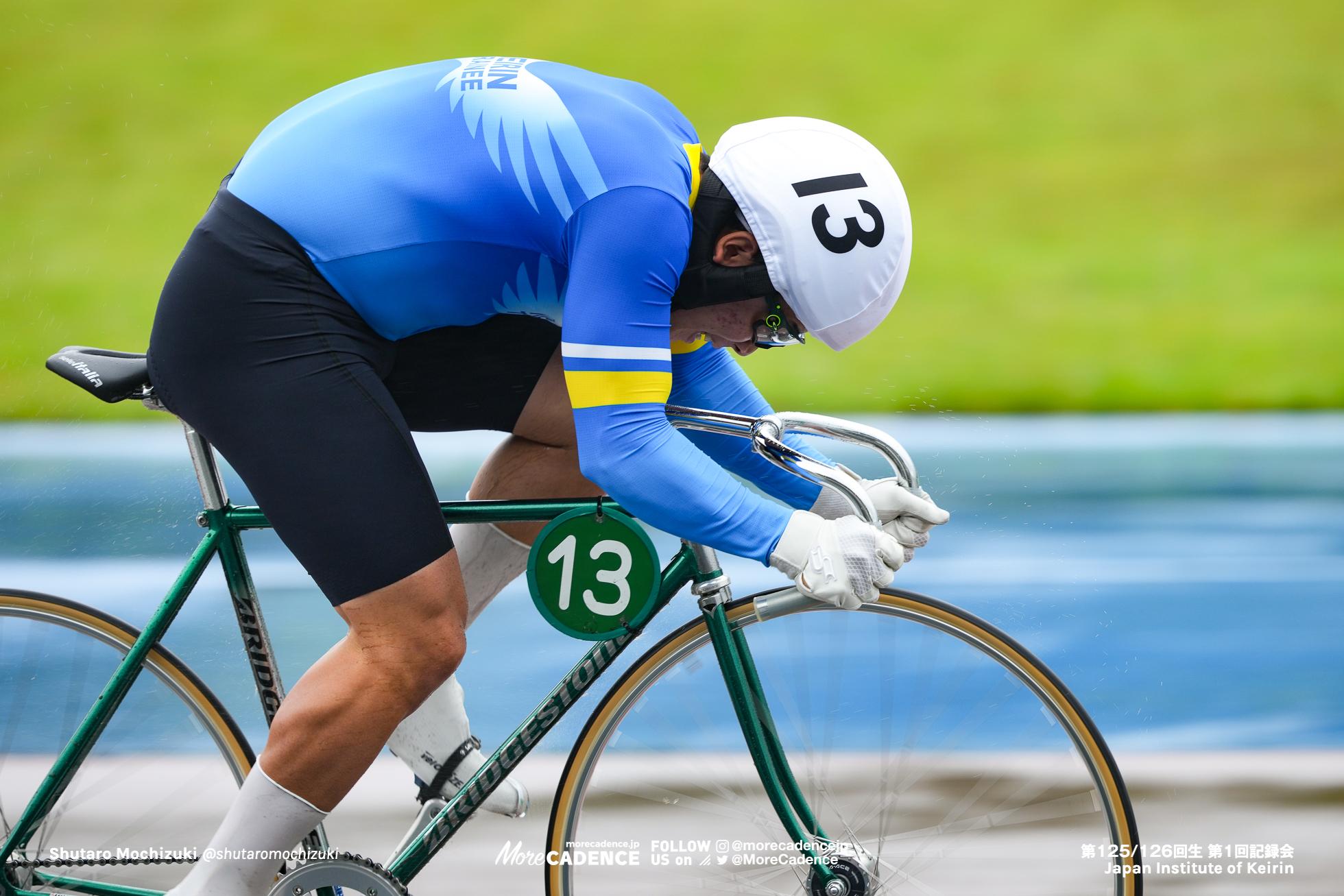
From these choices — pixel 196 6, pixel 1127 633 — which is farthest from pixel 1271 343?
pixel 196 6

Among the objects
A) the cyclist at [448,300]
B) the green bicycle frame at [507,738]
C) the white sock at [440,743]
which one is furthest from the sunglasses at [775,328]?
the white sock at [440,743]

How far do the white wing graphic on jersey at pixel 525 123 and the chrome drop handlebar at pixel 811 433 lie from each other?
1.13 feet

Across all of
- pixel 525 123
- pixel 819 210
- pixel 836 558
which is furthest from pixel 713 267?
pixel 836 558

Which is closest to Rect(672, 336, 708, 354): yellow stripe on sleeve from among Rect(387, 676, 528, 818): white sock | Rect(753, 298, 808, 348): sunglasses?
Rect(753, 298, 808, 348): sunglasses

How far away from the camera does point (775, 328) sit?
5.15ft

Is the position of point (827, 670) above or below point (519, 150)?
below

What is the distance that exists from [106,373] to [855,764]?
1.24 m

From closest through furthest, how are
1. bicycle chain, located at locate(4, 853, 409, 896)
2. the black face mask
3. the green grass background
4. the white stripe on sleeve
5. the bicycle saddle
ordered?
1. the white stripe on sleeve
2. the black face mask
3. the bicycle saddle
4. bicycle chain, located at locate(4, 853, 409, 896)
5. the green grass background

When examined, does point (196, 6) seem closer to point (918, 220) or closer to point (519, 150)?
point (918, 220)

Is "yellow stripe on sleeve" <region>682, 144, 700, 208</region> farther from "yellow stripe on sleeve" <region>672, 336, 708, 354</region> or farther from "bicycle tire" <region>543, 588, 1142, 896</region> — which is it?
"bicycle tire" <region>543, 588, 1142, 896</region>

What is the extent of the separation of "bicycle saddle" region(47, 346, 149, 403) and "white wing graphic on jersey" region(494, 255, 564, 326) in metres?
0.50

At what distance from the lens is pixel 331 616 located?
3449mm

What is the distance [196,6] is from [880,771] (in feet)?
23.7

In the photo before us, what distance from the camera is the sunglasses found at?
1.55 m
